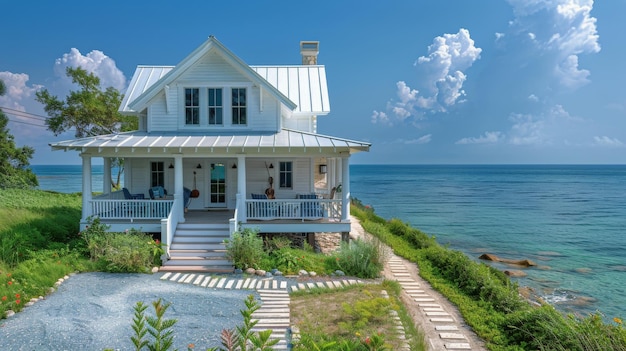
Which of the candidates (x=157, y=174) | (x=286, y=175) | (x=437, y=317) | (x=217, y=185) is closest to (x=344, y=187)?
(x=286, y=175)

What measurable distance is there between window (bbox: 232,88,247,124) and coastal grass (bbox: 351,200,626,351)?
28.9 feet

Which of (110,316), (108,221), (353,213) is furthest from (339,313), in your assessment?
(353,213)

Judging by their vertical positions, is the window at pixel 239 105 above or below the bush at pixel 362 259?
above

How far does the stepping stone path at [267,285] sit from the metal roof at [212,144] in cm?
444

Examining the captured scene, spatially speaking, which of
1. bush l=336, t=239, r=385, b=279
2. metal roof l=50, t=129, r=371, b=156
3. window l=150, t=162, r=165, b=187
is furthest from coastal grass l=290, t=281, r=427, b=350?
window l=150, t=162, r=165, b=187

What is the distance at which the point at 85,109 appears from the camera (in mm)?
29188

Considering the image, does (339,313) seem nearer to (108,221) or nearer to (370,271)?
(370,271)

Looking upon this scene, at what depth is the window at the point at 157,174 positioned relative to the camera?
17.3 meters

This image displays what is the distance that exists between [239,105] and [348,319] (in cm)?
1046

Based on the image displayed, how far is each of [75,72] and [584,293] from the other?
33.9 meters

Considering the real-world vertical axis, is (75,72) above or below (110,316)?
above

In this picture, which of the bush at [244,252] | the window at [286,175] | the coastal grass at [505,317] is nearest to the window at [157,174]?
the window at [286,175]

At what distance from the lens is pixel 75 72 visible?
29516mm

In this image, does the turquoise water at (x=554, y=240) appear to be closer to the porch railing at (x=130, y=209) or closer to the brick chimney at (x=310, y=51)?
the porch railing at (x=130, y=209)
